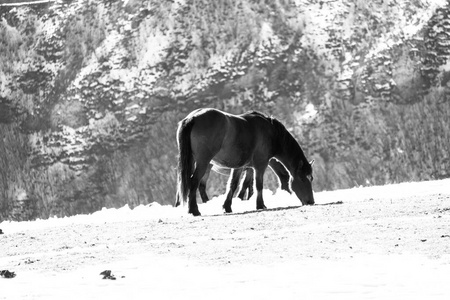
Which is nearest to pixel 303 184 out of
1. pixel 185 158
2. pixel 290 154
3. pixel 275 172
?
pixel 290 154

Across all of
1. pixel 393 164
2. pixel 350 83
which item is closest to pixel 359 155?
pixel 393 164

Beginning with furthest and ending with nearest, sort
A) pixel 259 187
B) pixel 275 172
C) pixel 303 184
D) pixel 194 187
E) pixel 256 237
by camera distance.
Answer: pixel 275 172 → pixel 303 184 → pixel 259 187 → pixel 194 187 → pixel 256 237

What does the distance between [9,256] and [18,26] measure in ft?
491

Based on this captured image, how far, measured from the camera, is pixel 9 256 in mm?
12586

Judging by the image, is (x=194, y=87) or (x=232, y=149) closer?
(x=232, y=149)

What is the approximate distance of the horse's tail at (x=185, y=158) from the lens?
17.5m

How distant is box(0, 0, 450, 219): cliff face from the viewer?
12925 centimetres

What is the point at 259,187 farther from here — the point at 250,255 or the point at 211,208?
the point at 250,255

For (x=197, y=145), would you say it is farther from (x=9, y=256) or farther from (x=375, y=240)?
(x=375, y=240)

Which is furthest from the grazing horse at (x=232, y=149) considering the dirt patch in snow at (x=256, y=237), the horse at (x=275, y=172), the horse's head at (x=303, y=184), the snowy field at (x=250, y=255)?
the horse at (x=275, y=172)

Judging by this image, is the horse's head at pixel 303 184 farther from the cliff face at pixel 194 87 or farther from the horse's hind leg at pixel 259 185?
the cliff face at pixel 194 87

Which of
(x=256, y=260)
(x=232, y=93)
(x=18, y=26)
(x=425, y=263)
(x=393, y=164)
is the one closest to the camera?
(x=425, y=263)

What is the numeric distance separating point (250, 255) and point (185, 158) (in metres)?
7.28

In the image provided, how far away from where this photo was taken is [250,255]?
10.5 metres
